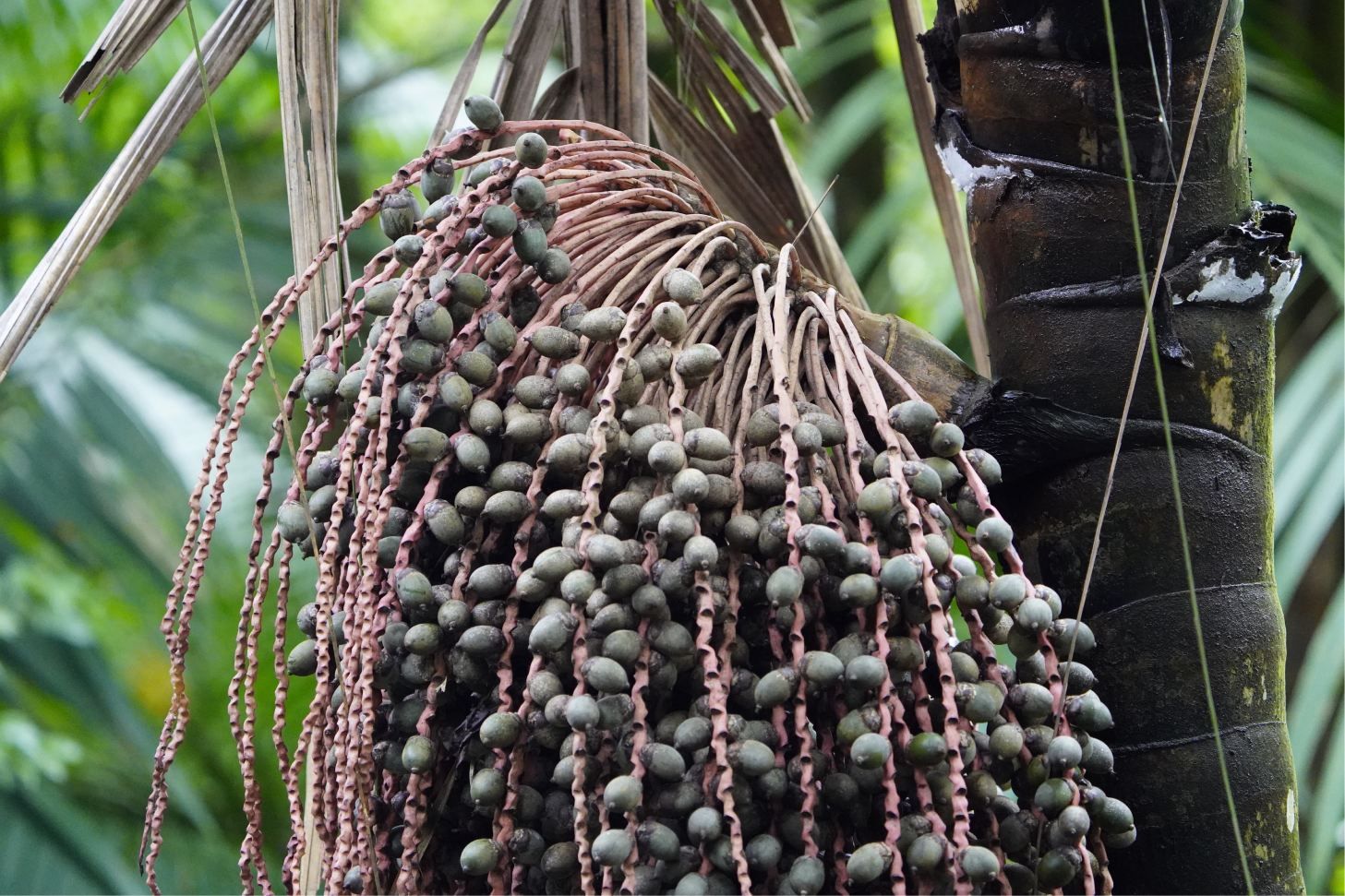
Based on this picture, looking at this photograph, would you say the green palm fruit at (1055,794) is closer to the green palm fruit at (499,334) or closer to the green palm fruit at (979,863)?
the green palm fruit at (979,863)

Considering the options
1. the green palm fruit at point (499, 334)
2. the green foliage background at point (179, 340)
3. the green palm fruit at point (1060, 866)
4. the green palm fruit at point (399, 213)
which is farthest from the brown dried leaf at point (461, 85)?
the green foliage background at point (179, 340)

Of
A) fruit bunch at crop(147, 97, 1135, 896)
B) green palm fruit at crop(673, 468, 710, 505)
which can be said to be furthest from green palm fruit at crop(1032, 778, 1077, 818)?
green palm fruit at crop(673, 468, 710, 505)

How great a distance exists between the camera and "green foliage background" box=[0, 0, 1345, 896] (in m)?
2.17

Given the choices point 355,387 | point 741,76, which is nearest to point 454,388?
point 355,387

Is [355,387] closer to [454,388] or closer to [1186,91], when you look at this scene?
[454,388]

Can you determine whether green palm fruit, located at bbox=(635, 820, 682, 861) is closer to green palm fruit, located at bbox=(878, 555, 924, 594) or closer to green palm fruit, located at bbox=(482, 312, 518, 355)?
green palm fruit, located at bbox=(878, 555, 924, 594)

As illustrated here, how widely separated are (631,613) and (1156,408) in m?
0.36

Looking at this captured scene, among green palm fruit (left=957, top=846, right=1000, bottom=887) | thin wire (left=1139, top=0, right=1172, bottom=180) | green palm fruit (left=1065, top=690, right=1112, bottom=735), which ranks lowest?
green palm fruit (left=957, top=846, right=1000, bottom=887)

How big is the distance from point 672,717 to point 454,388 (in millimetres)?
204

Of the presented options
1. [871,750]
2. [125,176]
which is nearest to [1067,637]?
[871,750]

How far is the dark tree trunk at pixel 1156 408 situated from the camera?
2.17 ft

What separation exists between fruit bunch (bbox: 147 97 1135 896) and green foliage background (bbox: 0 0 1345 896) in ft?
3.44

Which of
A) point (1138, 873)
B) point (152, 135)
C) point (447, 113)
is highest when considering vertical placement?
point (447, 113)

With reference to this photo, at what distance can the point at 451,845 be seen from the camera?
613 millimetres
